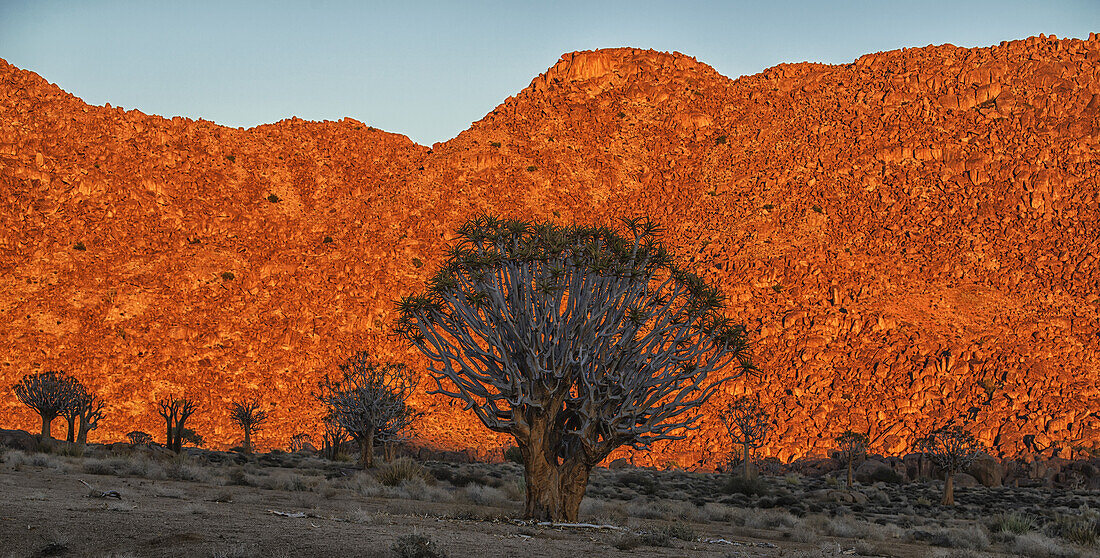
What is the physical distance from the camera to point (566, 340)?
53.9 feet

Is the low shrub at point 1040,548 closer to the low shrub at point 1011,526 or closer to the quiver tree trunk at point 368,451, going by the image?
the low shrub at point 1011,526

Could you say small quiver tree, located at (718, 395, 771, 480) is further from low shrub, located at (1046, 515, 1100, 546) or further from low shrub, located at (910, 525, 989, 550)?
low shrub, located at (910, 525, 989, 550)

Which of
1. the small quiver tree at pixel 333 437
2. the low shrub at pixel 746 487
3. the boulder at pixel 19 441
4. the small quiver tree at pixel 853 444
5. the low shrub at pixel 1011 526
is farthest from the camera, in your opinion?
the small quiver tree at pixel 853 444

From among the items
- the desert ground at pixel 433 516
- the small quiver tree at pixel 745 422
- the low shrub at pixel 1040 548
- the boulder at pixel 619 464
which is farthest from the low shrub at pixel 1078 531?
the boulder at pixel 619 464

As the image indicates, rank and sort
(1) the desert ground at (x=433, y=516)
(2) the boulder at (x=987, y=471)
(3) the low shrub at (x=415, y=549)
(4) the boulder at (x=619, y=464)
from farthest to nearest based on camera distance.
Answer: (4) the boulder at (x=619, y=464), (2) the boulder at (x=987, y=471), (1) the desert ground at (x=433, y=516), (3) the low shrub at (x=415, y=549)

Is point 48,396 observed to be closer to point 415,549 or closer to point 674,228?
point 415,549

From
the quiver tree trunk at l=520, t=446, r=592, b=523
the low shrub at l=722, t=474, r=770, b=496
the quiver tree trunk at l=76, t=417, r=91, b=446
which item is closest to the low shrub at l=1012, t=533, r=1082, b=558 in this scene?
the quiver tree trunk at l=520, t=446, r=592, b=523

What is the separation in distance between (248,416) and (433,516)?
33.9 meters

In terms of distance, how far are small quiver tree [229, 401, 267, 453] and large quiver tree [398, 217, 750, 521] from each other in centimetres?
3160

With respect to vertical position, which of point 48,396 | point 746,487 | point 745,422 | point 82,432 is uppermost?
point 48,396

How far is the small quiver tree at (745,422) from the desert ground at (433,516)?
295 inches

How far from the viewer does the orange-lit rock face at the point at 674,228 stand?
51.2 meters

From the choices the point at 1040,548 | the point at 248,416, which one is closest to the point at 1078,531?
the point at 1040,548

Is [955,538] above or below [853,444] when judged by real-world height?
below
